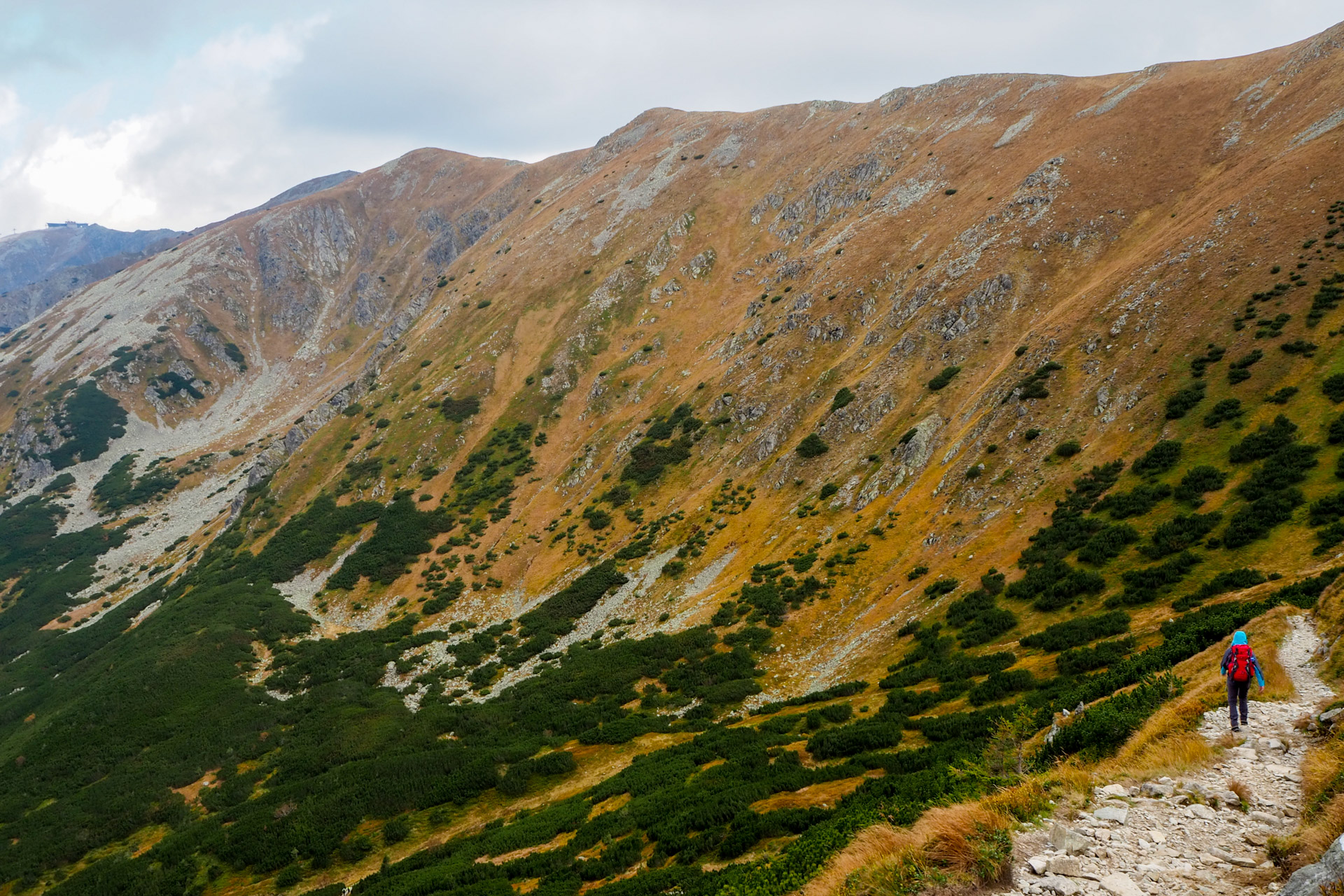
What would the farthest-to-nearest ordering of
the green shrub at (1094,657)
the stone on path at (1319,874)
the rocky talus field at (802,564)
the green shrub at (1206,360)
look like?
the green shrub at (1206,360)
the green shrub at (1094,657)
the rocky talus field at (802,564)
the stone on path at (1319,874)

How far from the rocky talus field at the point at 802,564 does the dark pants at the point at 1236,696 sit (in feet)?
1.38

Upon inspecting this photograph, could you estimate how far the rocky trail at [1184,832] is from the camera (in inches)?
300

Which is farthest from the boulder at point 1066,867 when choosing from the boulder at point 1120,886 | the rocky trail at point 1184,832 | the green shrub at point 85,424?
the green shrub at point 85,424

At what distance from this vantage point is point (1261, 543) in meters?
26.3

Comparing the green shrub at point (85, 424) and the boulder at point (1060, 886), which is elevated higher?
the green shrub at point (85, 424)

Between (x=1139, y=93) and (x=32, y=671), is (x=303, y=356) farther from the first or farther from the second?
(x=1139, y=93)

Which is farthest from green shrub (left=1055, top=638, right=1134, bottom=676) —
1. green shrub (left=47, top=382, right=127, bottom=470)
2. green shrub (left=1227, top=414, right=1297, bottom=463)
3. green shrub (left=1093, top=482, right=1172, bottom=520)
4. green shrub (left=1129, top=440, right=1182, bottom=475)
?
green shrub (left=47, top=382, right=127, bottom=470)

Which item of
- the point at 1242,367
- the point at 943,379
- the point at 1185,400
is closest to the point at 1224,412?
the point at 1185,400

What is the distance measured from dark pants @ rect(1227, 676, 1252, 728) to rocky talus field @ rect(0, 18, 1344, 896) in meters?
0.42

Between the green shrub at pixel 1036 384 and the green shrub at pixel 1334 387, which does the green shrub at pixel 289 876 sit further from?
the green shrub at pixel 1334 387

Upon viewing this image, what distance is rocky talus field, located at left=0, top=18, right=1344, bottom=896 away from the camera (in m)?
15.0

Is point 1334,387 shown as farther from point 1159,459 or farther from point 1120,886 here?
point 1120,886

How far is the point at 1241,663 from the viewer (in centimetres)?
1147

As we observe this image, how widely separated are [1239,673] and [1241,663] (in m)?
0.24
